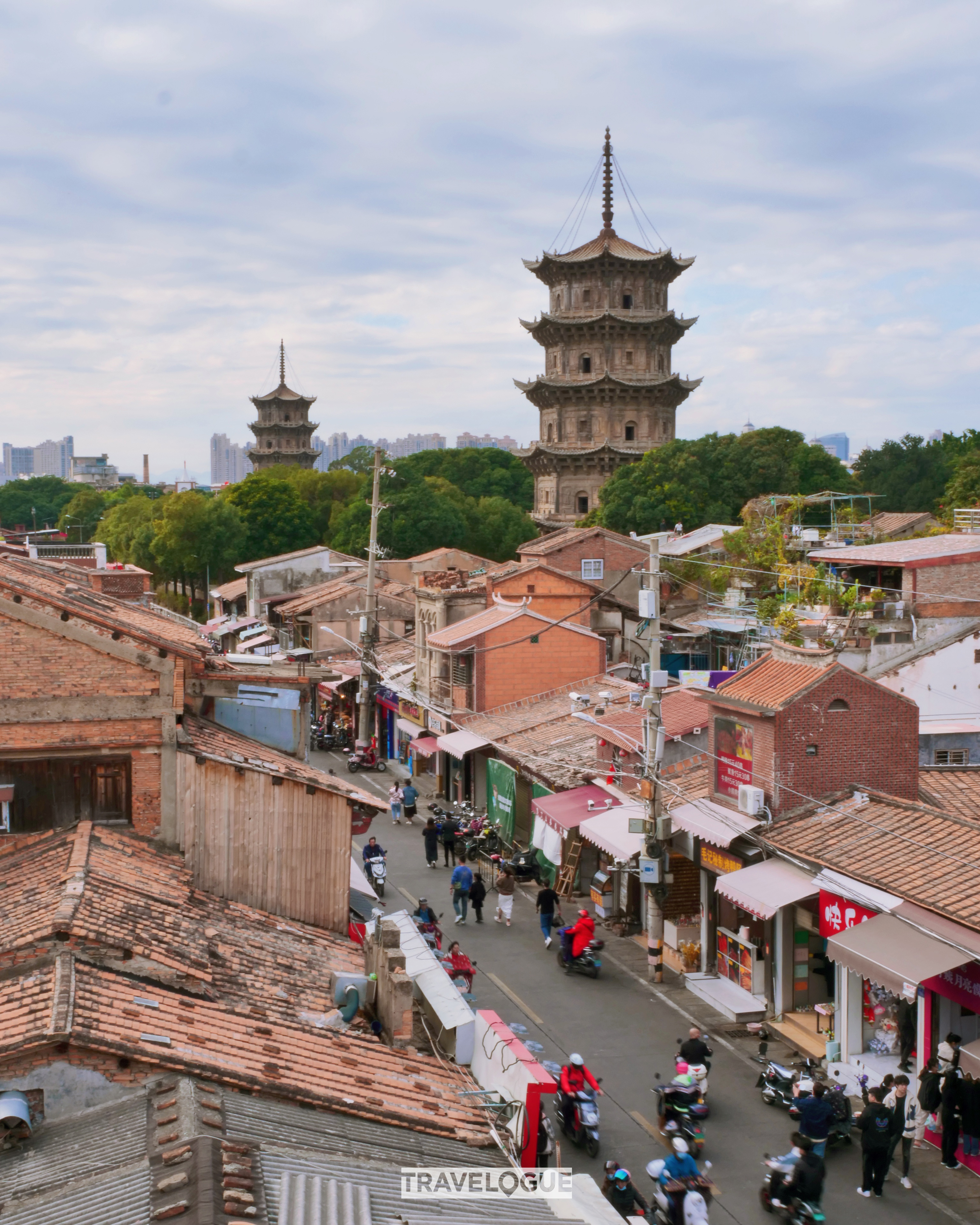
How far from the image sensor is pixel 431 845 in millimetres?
30375

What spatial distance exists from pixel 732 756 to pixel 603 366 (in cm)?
6422

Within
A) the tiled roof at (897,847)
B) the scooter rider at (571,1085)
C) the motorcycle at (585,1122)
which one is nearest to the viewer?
the motorcycle at (585,1122)

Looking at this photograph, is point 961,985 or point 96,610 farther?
point 96,610

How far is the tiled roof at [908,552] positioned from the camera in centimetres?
3272

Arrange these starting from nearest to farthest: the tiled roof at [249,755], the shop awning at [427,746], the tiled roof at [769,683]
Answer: the tiled roof at [249,755] → the tiled roof at [769,683] → the shop awning at [427,746]

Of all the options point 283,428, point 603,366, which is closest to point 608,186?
point 603,366

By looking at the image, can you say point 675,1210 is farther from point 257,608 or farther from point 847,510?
point 257,608

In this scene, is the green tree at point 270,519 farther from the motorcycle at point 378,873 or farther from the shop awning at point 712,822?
the shop awning at point 712,822

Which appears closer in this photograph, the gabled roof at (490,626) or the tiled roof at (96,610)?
the tiled roof at (96,610)

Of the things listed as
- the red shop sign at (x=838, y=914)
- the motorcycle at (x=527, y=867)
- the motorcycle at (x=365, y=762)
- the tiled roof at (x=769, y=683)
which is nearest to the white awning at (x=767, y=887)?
the red shop sign at (x=838, y=914)

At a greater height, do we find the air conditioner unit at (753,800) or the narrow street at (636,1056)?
the air conditioner unit at (753,800)

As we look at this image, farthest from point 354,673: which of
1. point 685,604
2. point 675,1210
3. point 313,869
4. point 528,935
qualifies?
point 675,1210

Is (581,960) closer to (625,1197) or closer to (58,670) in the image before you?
(625,1197)

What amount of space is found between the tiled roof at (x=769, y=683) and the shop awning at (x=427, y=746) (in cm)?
1680
